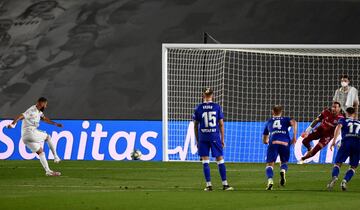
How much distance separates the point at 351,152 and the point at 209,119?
2.67 meters

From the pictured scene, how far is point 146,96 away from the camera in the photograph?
32281 mm

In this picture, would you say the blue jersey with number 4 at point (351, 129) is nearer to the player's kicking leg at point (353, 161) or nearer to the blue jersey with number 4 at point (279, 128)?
the player's kicking leg at point (353, 161)

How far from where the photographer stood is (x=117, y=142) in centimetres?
2892

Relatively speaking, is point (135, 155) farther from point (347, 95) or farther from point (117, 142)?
point (347, 95)

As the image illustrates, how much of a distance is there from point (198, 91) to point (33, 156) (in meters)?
5.19

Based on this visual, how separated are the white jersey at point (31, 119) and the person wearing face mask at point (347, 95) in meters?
7.38

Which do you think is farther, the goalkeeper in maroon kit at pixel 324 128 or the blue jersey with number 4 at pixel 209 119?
the goalkeeper in maroon kit at pixel 324 128

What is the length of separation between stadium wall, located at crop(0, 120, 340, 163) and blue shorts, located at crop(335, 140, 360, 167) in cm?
972

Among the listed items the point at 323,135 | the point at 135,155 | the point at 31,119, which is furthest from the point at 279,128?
the point at 135,155

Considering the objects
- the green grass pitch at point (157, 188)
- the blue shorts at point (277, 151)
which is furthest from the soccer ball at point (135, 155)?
Answer: the blue shorts at point (277, 151)

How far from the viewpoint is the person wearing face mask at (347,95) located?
24406mm

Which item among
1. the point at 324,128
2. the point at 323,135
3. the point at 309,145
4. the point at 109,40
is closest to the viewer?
the point at 324,128

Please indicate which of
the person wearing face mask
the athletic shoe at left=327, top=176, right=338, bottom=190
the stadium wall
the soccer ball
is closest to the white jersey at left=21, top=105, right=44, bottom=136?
the soccer ball

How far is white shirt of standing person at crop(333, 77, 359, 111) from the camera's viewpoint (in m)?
24.5
